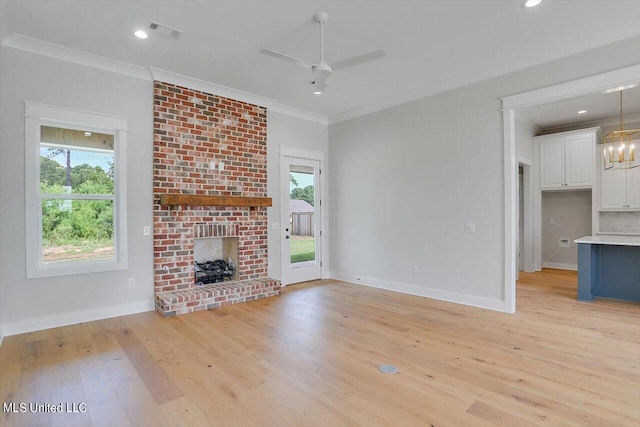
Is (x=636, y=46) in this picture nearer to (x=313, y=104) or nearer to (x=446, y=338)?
(x=446, y=338)

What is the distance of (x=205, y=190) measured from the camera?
4.69m

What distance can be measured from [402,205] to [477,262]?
141 cm

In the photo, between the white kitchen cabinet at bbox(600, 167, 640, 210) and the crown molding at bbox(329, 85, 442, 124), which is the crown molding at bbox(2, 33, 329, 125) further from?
the white kitchen cabinet at bbox(600, 167, 640, 210)

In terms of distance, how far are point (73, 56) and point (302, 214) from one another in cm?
385

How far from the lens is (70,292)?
3709 mm

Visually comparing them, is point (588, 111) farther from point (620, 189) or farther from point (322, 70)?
point (322, 70)

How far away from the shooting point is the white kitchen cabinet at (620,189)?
6.06 metres

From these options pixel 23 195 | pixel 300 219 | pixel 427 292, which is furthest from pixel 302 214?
pixel 23 195

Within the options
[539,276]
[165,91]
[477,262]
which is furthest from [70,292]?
[539,276]

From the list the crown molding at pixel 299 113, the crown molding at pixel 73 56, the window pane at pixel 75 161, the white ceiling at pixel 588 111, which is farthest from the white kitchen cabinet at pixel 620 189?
the window pane at pixel 75 161

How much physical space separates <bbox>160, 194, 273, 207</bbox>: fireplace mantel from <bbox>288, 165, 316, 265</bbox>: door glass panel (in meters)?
0.75

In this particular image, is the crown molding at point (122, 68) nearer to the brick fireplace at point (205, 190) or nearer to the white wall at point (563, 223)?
the brick fireplace at point (205, 190)

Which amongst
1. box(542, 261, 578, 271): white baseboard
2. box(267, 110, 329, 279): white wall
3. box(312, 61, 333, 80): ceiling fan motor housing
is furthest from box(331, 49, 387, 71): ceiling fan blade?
box(542, 261, 578, 271): white baseboard

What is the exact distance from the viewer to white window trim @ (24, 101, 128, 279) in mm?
3477
